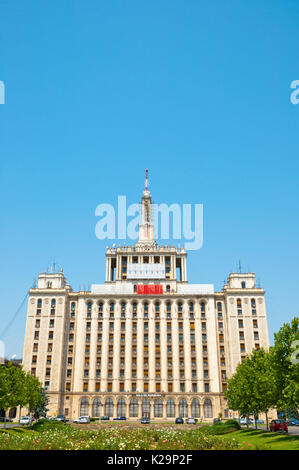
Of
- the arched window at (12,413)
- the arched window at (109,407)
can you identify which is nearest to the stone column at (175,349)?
the arched window at (109,407)

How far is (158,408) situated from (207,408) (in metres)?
11.8

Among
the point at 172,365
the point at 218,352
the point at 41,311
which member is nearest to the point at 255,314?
the point at 218,352

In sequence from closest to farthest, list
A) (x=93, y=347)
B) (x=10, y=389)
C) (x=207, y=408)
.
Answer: (x=10, y=389) < (x=207, y=408) < (x=93, y=347)

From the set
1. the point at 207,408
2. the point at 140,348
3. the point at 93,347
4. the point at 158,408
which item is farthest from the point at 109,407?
the point at 207,408

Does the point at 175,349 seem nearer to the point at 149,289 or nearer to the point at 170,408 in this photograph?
the point at 170,408

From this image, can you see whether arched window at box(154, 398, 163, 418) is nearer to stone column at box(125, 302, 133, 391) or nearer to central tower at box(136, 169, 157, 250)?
stone column at box(125, 302, 133, 391)

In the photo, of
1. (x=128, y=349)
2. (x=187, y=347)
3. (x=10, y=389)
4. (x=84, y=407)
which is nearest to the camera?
(x=10, y=389)

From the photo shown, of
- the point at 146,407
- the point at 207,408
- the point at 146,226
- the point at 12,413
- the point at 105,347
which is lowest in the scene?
the point at 12,413

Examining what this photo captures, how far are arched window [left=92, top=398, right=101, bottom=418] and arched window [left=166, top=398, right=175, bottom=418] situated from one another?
16501 millimetres

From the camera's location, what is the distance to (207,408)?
93.0m

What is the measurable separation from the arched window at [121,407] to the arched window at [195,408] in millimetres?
16476

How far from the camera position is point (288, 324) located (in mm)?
38844
